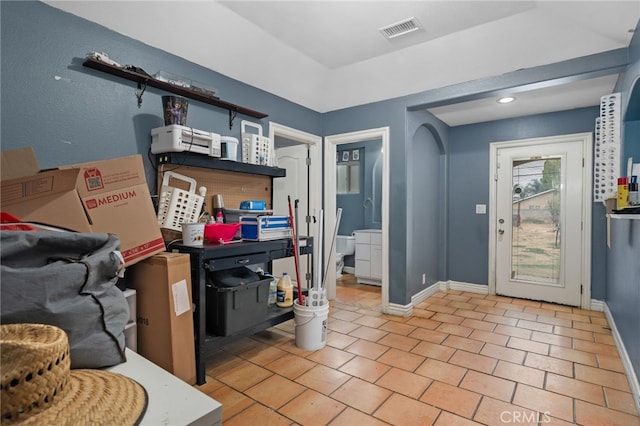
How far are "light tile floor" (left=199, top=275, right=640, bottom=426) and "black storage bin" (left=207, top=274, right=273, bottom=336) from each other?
309 millimetres

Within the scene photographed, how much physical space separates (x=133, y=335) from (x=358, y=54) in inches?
117

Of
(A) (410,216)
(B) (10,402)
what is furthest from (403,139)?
(B) (10,402)

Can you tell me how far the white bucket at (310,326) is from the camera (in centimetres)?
261

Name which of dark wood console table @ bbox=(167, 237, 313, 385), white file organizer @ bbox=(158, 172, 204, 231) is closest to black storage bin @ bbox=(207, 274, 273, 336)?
dark wood console table @ bbox=(167, 237, 313, 385)

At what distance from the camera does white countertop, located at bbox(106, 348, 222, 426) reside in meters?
0.85

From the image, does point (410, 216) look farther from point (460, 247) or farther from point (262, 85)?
point (262, 85)

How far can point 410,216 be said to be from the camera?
3588 millimetres

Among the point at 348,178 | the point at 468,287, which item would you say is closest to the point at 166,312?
the point at 468,287

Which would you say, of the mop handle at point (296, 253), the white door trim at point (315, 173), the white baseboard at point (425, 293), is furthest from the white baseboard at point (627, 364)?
the white door trim at point (315, 173)

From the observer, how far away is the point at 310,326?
262 centimetres

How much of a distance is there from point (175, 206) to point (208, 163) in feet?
1.38

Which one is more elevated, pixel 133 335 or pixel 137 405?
pixel 137 405

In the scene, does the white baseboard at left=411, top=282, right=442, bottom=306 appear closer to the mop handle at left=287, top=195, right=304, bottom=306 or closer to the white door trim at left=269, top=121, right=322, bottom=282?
the white door trim at left=269, top=121, right=322, bottom=282

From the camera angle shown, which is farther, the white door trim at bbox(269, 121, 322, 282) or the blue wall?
the white door trim at bbox(269, 121, 322, 282)
